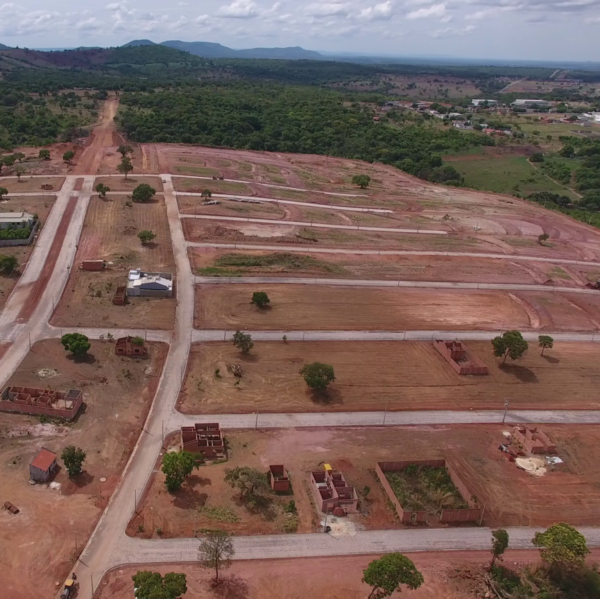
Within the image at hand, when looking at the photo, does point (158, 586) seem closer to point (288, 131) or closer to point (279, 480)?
point (279, 480)

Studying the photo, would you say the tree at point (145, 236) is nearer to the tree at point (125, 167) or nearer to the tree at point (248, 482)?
the tree at point (125, 167)

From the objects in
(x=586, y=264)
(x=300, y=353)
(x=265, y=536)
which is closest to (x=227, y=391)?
(x=300, y=353)

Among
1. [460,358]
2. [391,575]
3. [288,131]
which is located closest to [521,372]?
[460,358]

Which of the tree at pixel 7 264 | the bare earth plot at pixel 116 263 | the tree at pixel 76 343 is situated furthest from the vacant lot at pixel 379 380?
the tree at pixel 7 264

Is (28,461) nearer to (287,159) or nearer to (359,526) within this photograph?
(359,526)

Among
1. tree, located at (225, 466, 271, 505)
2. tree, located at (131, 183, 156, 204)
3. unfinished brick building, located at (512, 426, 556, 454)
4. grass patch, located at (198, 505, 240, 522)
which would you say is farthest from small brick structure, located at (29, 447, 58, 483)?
tree, located at (131, 183, 156, 204)
